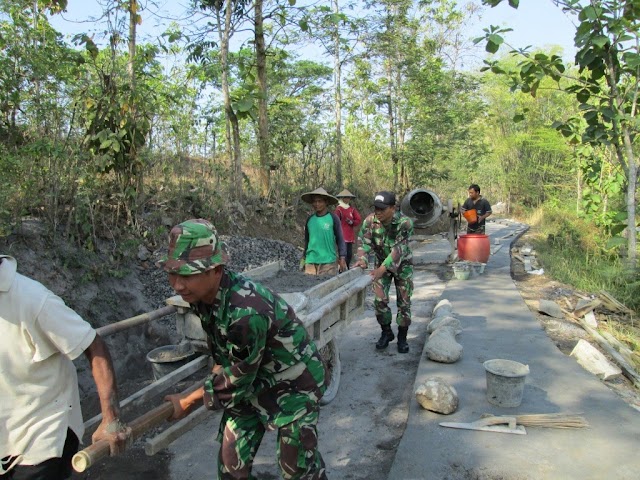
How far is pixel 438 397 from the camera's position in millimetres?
3711

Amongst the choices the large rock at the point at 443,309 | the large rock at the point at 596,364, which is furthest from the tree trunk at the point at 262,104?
the large rock at the point at 596,364

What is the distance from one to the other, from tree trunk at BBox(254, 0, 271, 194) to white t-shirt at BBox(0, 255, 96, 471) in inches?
331

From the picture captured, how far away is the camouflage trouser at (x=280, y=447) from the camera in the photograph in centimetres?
219

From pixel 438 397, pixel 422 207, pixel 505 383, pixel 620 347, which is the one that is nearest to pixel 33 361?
pixel 438 397

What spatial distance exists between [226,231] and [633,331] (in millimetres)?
6309

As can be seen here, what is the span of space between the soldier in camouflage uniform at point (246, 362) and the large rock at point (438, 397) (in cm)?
163

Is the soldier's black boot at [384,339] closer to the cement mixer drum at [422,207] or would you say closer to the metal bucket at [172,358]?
the metal bucket at [172,358]

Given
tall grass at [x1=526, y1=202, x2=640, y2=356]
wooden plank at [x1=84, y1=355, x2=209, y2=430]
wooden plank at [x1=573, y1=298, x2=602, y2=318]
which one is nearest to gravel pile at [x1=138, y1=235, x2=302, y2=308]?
wooden plank at [x1=84, y1=355, x2=209, y2=430]

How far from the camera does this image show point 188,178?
28.4 ft

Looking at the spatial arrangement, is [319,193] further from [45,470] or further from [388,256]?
[45,470]

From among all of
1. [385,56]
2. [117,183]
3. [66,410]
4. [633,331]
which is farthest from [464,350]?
[385,56]

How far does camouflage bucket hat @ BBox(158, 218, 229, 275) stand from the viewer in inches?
72.4

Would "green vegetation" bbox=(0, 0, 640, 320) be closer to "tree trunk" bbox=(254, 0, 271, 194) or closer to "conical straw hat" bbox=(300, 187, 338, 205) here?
"tree trunk" bbox=(254, 0, 271, 194)

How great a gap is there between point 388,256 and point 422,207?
6022 millimetres
